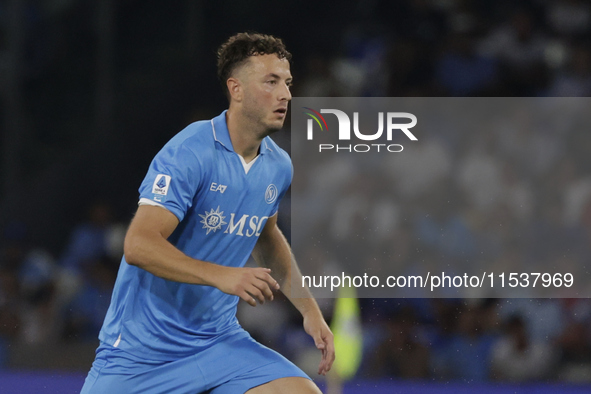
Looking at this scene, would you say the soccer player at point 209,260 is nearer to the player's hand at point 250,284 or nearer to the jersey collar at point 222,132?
the jersey collar at point 222,132

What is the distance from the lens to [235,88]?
3307 millimetres

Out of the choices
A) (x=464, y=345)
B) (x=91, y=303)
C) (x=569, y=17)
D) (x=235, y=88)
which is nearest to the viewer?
(x=235, y=88)

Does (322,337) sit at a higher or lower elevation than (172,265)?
lower

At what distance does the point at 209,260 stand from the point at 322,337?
530 millimetres

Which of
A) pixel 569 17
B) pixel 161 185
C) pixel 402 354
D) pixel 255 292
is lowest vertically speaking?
pixel 402 354

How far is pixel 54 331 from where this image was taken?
7.62 m

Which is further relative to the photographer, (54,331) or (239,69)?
(54,331)

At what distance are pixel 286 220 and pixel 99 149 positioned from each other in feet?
9.08

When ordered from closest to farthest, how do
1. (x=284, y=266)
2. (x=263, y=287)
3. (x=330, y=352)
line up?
(x=263, y=287) → (x=330, y=352) → (x=284, y=266)

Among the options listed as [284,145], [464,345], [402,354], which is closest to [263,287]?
[402,354]

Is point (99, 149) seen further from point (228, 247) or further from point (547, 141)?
point (228, 247)

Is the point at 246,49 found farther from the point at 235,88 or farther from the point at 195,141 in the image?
the point at 195,141

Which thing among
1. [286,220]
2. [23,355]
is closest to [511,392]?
[286,220]

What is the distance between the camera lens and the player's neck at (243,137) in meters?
3.23
